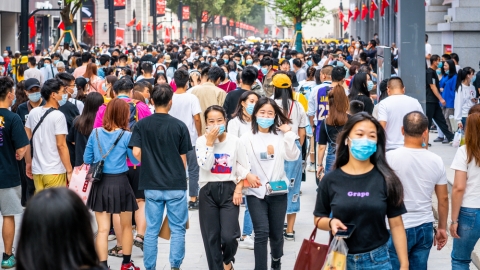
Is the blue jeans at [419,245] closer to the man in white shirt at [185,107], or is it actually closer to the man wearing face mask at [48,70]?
the man in white shirt at [185,107]

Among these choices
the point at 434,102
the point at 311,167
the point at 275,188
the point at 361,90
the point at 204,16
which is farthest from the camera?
the point at 204,16

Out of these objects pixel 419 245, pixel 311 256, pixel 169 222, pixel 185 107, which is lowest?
pixel 169 222

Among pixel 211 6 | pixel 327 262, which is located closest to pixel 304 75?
pixel 327 262

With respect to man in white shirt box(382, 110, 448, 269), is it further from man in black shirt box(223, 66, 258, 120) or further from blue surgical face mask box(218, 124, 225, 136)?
man in black shirt box(223, 66, 258, 120)

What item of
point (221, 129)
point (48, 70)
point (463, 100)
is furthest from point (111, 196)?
point (48, 70)

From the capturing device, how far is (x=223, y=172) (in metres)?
6.82

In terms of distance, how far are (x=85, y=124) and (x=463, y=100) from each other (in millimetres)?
8121

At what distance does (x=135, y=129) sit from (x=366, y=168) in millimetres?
2897

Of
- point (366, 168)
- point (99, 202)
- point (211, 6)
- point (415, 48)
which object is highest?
point (211, 6)

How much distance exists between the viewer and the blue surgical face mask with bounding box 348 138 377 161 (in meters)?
4.71

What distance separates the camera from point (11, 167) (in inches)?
306

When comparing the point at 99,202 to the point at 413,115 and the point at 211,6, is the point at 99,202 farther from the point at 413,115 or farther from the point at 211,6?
the point at 211,6

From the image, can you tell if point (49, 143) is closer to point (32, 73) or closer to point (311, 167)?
point (311, 167)

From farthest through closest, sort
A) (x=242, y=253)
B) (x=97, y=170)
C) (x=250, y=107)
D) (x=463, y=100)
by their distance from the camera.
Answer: (x=463, y=100) → (x=242, y=253) → (x=250, y=107) → (x=97, y=170)
